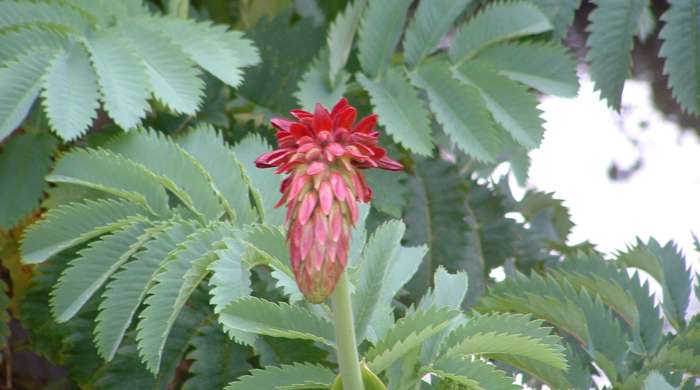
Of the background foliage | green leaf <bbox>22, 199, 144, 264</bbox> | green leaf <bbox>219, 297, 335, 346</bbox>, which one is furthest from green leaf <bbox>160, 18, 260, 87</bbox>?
green leaf <bbox>219, 297, 335, 346</bbox>

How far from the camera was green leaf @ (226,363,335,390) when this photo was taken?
52cm

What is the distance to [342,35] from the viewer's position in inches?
31.9

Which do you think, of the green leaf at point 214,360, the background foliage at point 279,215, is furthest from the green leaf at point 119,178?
the green leaf at point 214,360

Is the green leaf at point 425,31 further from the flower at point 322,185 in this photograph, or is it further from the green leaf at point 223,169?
the flower at point 322,185

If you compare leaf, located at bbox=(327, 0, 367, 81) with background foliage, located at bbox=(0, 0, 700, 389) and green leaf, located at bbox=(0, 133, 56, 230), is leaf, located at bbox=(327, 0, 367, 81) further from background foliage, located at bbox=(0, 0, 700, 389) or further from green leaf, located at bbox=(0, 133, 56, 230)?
green leaf, located at bbox=(0, 133, 56, 230)

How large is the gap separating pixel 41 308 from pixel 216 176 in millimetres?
201

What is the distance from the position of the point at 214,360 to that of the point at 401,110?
229 mm

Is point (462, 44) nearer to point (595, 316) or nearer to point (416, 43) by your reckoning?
point (416, 43)

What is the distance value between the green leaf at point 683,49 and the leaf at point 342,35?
23 centimetres

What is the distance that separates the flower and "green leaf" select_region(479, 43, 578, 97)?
0.36m

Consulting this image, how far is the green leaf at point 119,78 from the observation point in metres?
0.65

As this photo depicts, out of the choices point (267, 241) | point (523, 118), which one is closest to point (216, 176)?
point (267, 241)

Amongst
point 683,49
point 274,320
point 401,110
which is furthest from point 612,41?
point 274,320

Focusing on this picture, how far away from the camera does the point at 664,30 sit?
79cm
